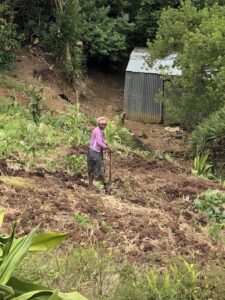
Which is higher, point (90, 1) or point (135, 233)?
point (90, 1)

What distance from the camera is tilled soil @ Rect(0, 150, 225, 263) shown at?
258 inches

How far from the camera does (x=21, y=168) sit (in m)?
9.73

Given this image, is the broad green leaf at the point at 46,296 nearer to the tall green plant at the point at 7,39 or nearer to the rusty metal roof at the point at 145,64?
the rusty metal roof at the point at 145,64

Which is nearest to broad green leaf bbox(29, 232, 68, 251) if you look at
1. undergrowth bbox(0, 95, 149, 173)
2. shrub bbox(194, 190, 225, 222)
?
shrub bbox(194, 190, 225, 222)

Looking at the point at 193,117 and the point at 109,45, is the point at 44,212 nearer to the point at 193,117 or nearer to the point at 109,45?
the point at 193,117

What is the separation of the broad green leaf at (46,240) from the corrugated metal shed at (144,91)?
18.7 meters

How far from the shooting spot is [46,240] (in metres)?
3.74

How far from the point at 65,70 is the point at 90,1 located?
4102mm

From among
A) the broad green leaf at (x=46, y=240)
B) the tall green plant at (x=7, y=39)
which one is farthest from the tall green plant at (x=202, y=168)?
the tall green plant at (x=7, y=39)

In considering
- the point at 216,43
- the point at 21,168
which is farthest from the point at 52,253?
the point at 216,43

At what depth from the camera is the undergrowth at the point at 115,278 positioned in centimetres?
456

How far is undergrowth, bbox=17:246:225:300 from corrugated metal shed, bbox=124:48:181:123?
17031 millimetres

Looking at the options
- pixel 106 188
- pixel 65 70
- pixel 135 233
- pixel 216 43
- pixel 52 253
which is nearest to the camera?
pixel 52 253

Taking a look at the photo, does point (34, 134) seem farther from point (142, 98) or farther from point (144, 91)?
point (144, 91)
